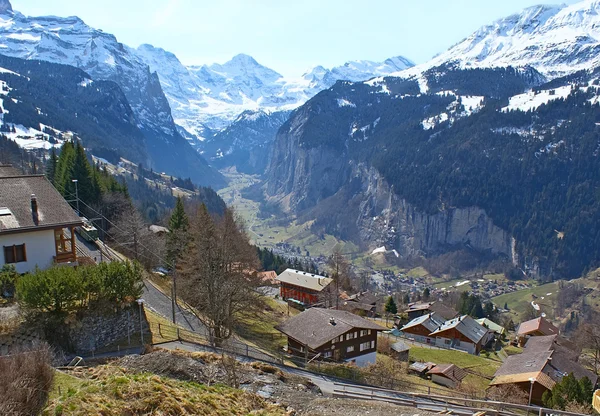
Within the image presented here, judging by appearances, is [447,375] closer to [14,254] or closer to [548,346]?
[548,346]

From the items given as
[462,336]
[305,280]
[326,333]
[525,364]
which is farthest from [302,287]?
[326,333]

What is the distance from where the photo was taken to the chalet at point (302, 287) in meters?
88.1

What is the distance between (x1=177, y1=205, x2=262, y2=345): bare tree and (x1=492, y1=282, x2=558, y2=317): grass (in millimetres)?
139240

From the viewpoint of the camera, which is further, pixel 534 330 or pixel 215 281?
pixel 534 330

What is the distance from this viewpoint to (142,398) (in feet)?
47.5

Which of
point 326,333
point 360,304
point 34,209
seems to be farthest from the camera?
point 360,304

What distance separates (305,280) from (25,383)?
262 ft

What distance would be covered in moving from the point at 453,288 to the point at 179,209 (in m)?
161

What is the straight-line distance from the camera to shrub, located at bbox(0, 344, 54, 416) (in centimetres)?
1188

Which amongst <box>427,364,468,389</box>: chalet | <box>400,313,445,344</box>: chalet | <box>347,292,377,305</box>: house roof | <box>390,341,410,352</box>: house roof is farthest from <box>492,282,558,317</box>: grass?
<box>427,364,468,389</box>: chalet

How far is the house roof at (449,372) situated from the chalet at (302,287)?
32.2m

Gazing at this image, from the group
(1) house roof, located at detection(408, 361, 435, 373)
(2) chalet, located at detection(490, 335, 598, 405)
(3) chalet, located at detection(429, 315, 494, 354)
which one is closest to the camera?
(2) chalet, located at detection(490, 335, 598, 405)

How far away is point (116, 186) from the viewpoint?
241 ft

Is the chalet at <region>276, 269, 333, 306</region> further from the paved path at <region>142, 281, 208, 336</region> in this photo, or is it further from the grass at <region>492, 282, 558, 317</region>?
the grass at <region>492, 282, 558, 317</region>
